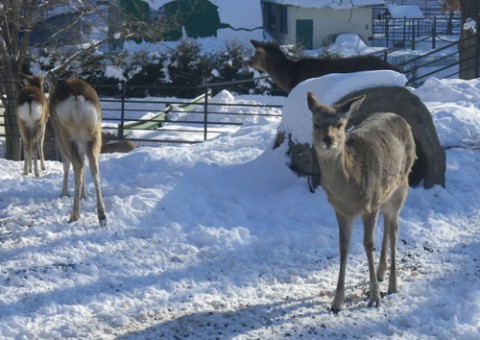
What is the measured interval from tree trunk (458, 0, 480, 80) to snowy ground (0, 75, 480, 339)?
6.98 m

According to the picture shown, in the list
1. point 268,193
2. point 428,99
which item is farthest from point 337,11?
point 268,193

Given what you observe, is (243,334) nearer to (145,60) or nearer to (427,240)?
(427,240)

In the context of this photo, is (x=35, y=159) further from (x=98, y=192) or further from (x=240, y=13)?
(x=240, y=13)

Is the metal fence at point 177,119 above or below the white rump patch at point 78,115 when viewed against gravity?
below

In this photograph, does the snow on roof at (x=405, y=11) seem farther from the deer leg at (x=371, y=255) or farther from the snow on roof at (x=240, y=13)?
the deer leg at (x=371, y=255)

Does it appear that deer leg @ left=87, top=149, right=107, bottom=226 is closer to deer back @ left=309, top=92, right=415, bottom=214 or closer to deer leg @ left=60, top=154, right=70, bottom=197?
deer leg @ left=60, top=154, right=70, bottom=197

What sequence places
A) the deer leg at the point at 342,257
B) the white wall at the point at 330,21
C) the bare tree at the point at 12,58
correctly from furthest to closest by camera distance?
1. the white wall at the point at 330,21
2. the bare tree at the point at 12,58
3. the deer leg at the point at 342,257

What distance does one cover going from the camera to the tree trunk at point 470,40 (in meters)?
18.6

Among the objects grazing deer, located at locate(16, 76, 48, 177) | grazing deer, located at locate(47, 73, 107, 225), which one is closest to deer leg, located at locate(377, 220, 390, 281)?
grazing deer, located at locate(47, 73, 107, 225)

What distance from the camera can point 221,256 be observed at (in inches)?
322

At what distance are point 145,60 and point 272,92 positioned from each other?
15.8 feet

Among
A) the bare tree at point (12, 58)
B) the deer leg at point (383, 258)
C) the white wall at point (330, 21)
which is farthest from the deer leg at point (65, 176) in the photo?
the white wall at point (330, 21)

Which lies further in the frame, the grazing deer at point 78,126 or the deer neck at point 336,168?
the grazing deer at point 78,126

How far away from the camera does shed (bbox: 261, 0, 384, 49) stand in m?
38.0
